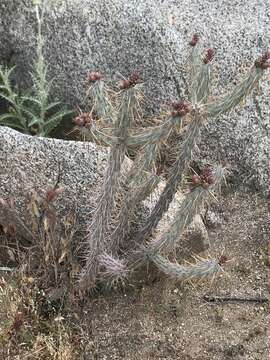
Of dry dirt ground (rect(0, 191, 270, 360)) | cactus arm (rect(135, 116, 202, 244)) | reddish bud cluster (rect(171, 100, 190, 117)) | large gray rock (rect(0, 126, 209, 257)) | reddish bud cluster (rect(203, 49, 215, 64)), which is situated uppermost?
reddish bud cluster (rect(203, 49, 215, 64))

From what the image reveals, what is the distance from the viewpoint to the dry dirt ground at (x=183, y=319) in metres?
3.55

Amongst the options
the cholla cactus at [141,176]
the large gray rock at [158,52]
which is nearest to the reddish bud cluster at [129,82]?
the cholla cactus at [141,176]

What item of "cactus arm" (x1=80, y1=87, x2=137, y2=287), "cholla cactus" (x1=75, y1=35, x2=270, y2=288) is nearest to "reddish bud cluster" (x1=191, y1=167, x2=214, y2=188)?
"cholla cactus" (x1=75, y1=35, x2=270, y2=288)

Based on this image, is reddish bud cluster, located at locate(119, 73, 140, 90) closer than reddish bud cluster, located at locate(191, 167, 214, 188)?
Yes

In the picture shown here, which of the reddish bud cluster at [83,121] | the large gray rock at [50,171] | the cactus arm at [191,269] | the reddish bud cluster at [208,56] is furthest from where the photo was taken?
the large gray rock at [50,171]

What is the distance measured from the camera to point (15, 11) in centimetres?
458

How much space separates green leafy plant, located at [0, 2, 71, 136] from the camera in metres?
4.16

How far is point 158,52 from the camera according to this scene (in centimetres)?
444

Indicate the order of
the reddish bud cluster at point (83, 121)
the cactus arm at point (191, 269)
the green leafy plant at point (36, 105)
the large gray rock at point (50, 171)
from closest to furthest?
the reddish bud cluster at point (83, 121) < the cactus arm at point (191, 269) < the large gray rock at point (50, 171) < the green leafy plant at point (36, 105)

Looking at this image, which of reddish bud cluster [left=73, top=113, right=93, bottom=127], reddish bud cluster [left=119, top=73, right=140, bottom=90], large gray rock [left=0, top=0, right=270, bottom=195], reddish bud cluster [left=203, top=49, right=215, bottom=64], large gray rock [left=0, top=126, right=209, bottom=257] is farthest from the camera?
large gray rock [left=0, top=0, right=270, bottom=195]

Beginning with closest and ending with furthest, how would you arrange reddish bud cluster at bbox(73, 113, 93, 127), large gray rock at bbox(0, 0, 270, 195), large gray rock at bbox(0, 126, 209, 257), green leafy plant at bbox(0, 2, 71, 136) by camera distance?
reddish bud cluster at bbox(73, 113, 93, 127), large gray rock at bbox(0, 126, 209, 257), green leafy plant at bbox(0, 2, 71, 136), large gray rock at bbox(0, 0, 270, 195)

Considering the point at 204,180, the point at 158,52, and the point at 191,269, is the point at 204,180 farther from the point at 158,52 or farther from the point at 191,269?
the point at 158,52

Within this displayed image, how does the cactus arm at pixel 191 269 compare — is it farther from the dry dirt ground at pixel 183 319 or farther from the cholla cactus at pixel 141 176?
the dry dirt ground at pixel 183 319

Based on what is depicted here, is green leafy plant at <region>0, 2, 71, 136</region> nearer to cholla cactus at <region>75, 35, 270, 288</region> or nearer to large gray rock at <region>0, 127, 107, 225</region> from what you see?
large gray rock at <region>0, 127, 107, 225</region>
